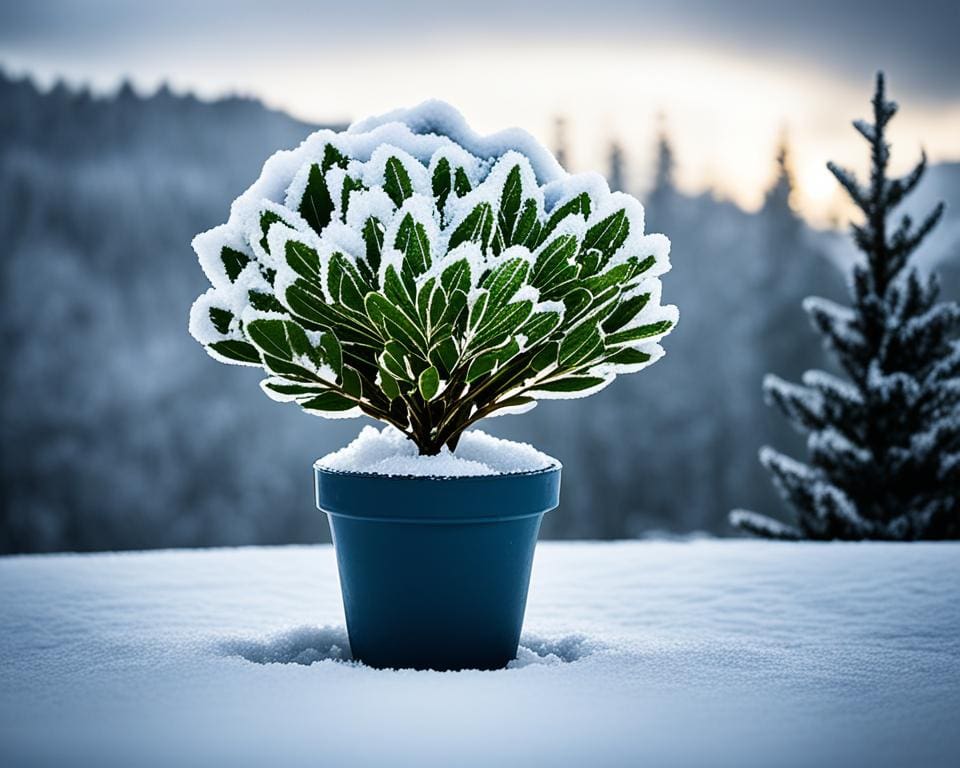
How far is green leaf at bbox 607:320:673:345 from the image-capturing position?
276 centimetres

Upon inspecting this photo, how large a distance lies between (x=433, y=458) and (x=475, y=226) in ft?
2.08

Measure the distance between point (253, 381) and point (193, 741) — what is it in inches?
1608

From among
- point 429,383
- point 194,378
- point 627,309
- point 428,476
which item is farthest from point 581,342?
point 194,378

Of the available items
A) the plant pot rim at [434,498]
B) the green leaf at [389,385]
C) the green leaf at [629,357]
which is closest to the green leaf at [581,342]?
the green leaf at [629,357]

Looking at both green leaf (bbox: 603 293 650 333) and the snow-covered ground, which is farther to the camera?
green leaf (bbox: 603 293 650 333)

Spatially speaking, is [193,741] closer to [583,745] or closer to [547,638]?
[583,745]

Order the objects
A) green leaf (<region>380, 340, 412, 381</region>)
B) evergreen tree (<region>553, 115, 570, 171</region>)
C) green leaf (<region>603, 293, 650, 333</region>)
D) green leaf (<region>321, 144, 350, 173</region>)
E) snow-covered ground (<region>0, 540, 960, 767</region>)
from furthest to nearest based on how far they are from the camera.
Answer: evergreen tree (<region>553, 115, 570, 171</region>)
green leaf (<region>603, 293, 650, 333</region>)
green leaf (<region>321, 144, 350, 173</region>)
green leaf (<region>380, 340, 412, 381</region>)
snow-covered ground (<region>0, 540, 960, 767</region>)

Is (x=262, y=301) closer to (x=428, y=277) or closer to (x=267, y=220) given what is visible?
(x=267, y=220)

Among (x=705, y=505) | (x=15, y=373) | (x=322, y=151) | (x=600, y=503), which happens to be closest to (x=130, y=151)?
(x=15, y=373)

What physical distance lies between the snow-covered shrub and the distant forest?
25277mm

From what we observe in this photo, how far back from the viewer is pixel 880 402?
1120 cm

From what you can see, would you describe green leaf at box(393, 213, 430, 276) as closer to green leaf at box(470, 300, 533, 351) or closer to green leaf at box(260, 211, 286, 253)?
green leaf at box(470, 300, 533, 351)

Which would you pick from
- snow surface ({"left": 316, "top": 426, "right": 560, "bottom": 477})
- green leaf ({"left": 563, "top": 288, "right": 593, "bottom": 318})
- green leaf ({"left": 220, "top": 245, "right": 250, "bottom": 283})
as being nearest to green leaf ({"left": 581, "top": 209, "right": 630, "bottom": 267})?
green leaf ({"left": 563, "top": 288, "right": 593, "bottom": 318})

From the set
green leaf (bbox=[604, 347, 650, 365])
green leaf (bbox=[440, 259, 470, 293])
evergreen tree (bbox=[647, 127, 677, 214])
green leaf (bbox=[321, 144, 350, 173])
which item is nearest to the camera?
green leaf (bbox=[440, 259, 470, 293])
